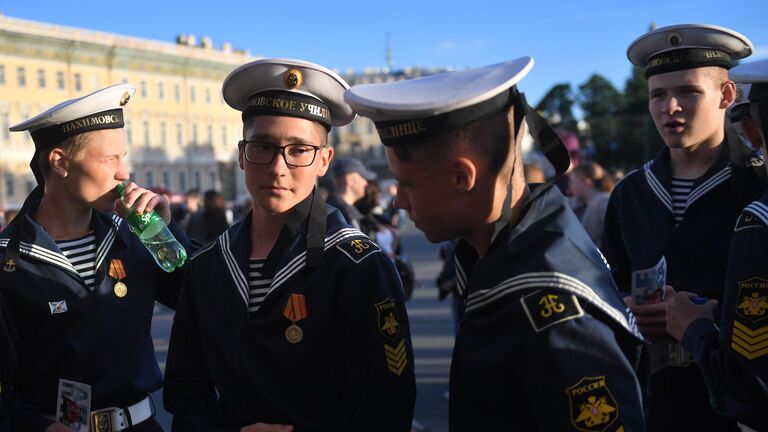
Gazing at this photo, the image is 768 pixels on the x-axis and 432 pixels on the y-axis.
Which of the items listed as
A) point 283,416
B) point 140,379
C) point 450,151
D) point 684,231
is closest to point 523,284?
point 450,151

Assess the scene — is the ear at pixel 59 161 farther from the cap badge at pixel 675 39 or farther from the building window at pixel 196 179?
the building window at pixel 196 179

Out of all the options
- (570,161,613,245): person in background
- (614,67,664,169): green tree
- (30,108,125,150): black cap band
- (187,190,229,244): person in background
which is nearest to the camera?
(30,108,125,150): black cap band

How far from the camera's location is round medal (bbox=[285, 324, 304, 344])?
2.64 metres

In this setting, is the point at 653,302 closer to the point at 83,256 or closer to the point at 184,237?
the point at 184,237

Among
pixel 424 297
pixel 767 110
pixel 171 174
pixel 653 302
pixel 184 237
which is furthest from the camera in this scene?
pixel 171 174

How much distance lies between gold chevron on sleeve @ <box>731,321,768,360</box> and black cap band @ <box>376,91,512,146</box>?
98cm

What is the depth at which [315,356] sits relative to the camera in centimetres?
264

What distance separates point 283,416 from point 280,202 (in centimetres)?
77

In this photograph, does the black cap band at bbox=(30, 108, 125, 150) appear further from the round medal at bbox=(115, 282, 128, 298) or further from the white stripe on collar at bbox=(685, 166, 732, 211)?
the white stripe on collar at bbox=(685, 166, 732, 211)

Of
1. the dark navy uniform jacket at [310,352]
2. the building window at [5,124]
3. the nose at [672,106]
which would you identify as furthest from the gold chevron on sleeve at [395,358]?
the building window at [5,124]

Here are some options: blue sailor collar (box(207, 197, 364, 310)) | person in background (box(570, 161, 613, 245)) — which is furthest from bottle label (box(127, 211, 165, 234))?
person in background (box(570, 161, 613, 245))

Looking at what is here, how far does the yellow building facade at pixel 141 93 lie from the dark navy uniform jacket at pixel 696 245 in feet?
183

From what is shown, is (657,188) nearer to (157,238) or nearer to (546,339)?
(546,339)

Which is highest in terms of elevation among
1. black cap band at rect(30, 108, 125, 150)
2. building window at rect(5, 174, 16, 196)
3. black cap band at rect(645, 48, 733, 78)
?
building window at rect(5, 174, 16, 196)
